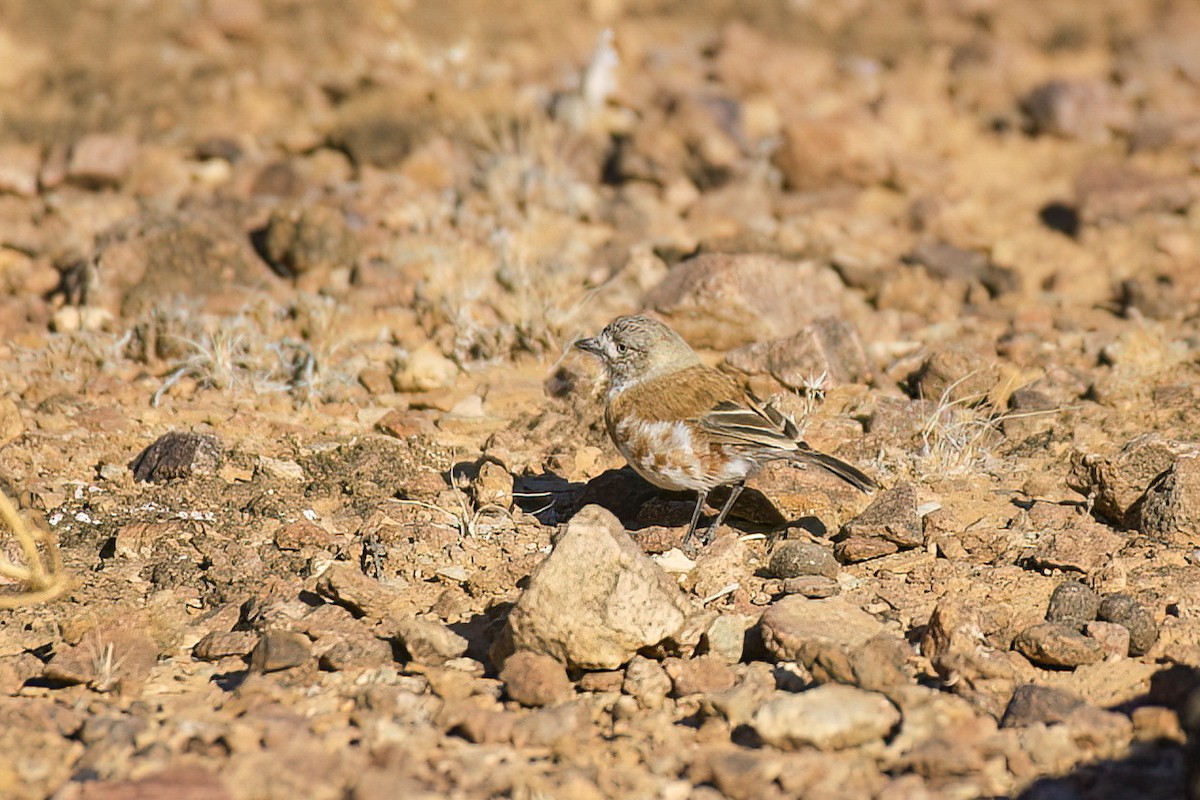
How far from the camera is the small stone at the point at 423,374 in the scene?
8.12 meters

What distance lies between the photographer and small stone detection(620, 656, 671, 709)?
4797 mm

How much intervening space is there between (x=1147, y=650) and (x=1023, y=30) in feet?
41.3

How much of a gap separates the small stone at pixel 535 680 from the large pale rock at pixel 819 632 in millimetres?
828

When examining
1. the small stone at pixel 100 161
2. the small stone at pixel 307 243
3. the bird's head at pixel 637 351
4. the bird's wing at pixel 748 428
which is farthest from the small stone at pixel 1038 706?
the small stone at pixel 100 161

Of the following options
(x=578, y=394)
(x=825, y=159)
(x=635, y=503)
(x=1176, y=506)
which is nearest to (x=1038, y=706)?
(x=1176, y=506)

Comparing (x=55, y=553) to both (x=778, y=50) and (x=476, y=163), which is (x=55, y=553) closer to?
(x=476, y=163)

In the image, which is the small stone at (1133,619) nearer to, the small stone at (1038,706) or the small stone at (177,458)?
the small stone at (1038,706)

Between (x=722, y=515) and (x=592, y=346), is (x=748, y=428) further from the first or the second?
(x=592, y=346)

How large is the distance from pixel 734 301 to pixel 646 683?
4.24 meters

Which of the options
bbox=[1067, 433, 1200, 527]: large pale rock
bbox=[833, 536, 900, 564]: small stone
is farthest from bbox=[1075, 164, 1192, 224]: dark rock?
bbox=[833, 536, 900, 564]: small stone

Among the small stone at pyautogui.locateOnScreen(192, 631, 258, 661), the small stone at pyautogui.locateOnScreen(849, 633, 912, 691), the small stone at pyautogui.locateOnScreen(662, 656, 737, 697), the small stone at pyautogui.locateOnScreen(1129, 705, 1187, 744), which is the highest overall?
the small stone at pyautogui.locateOnScreen(1129, 705, 1187, 744)

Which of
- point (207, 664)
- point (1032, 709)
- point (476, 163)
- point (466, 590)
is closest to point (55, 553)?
point (207, 664)

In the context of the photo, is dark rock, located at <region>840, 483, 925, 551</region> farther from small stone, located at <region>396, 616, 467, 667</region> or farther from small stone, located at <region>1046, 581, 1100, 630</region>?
small stone, located at <region>396, 616, 467, 667</region>

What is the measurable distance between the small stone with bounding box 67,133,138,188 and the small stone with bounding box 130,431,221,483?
490cm
